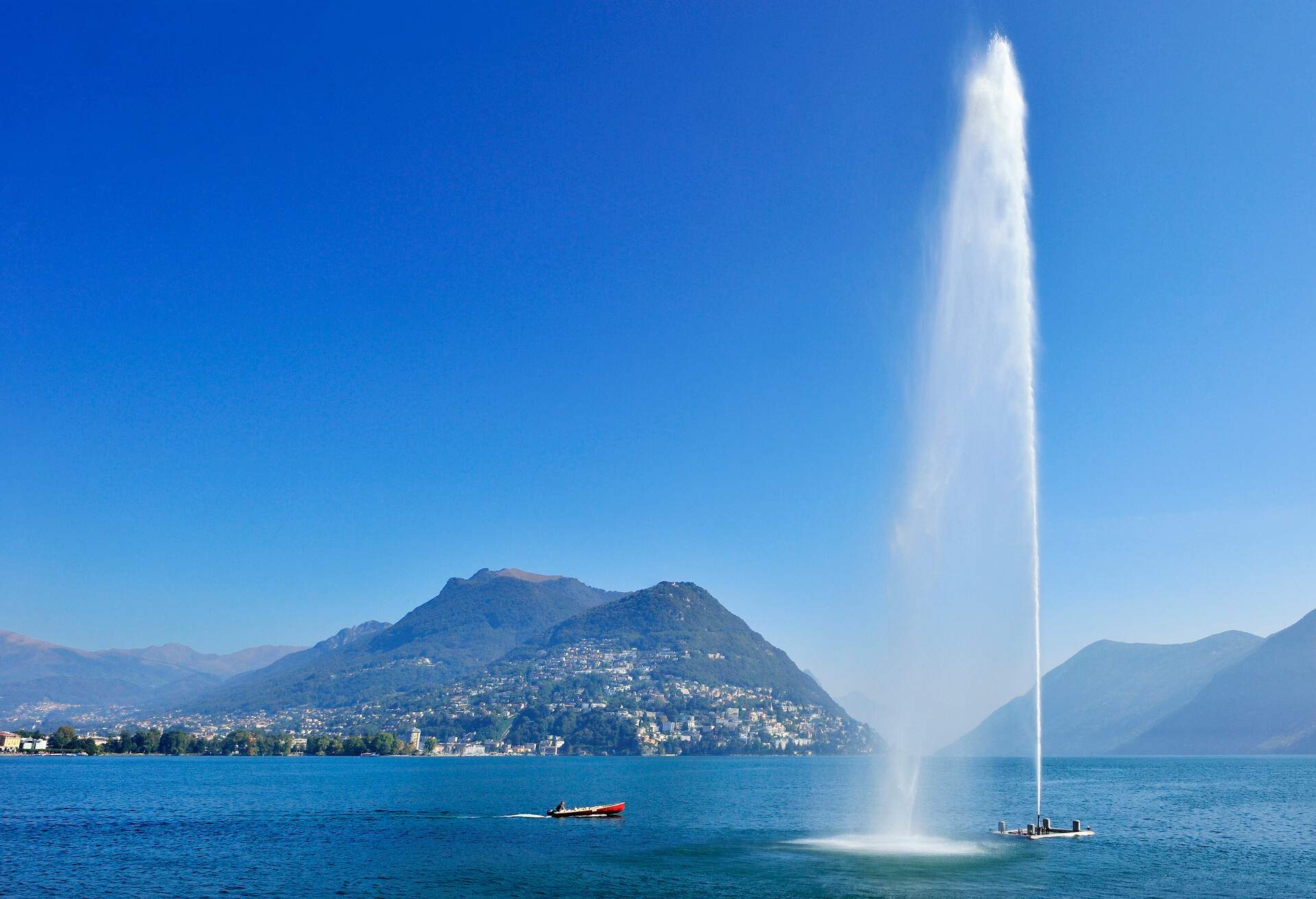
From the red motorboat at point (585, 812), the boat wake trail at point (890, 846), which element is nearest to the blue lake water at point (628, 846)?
the boat wake trail at point (890, 846)

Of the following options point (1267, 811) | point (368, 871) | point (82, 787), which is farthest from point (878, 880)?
point (82, 787)

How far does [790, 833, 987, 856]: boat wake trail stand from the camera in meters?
63.0

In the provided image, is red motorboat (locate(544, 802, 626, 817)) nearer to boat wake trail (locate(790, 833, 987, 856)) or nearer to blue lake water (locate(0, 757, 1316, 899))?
blue lake water (locate(0, 757, 1316, 899))

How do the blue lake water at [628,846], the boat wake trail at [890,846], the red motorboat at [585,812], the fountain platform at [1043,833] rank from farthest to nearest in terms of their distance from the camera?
the red motorboat at [585,812], the fountain platform at [1043,833], the boat wake trail at [890,846], the blue lake water at [628,846]

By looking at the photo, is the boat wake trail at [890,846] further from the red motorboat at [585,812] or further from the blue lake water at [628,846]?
the red motorboat at [585,812]

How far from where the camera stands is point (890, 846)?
66.6 m

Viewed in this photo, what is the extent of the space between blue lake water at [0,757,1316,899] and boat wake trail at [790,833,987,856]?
0.38 metres

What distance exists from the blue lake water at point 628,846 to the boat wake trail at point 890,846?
38cm

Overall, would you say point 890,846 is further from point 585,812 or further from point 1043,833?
point 585,812

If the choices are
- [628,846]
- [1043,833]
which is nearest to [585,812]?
[628,846]

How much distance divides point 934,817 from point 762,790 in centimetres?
5213

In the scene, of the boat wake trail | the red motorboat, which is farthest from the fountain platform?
the red motorboat

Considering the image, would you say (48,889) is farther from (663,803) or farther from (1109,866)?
(663,803)

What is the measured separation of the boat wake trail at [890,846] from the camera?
63.0m
